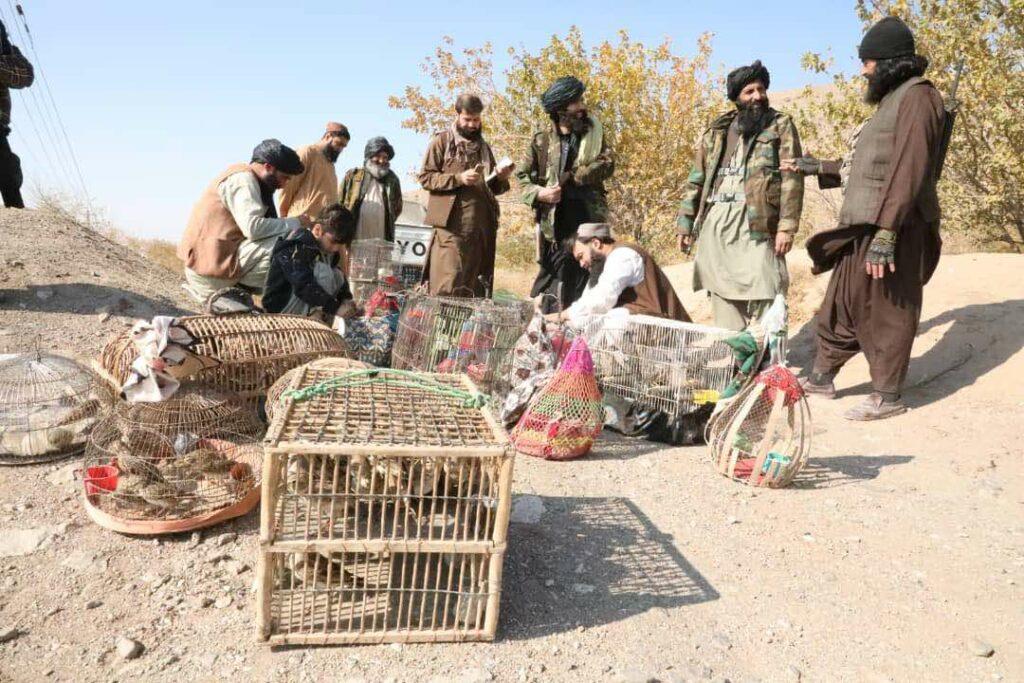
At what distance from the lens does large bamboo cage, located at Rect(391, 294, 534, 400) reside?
458cm

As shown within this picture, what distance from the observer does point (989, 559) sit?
309cm

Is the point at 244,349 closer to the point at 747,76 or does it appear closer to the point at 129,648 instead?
the point at 129,648

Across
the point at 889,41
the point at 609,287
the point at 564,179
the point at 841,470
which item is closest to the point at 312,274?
the point at 609,287

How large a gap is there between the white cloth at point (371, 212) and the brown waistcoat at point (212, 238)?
2397mm

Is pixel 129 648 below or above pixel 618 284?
below

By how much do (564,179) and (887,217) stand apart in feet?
7.85

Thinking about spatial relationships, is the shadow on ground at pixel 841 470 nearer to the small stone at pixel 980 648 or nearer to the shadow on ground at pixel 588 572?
the shadow on ground at pixel 588 572

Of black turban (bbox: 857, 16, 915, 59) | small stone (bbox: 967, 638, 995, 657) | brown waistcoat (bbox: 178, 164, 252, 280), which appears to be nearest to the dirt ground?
small stone (bbox: 967, 638, 995, 657)

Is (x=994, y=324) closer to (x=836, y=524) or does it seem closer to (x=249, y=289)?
(x=836, y=524)

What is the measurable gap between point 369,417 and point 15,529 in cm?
176

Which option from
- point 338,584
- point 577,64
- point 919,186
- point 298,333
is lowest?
point 338,584

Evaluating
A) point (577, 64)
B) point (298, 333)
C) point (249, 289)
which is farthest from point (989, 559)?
point (577, 64)

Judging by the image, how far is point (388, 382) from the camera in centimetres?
298

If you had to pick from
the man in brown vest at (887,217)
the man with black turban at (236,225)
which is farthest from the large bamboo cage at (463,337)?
the man in brown vest at (887,217)
